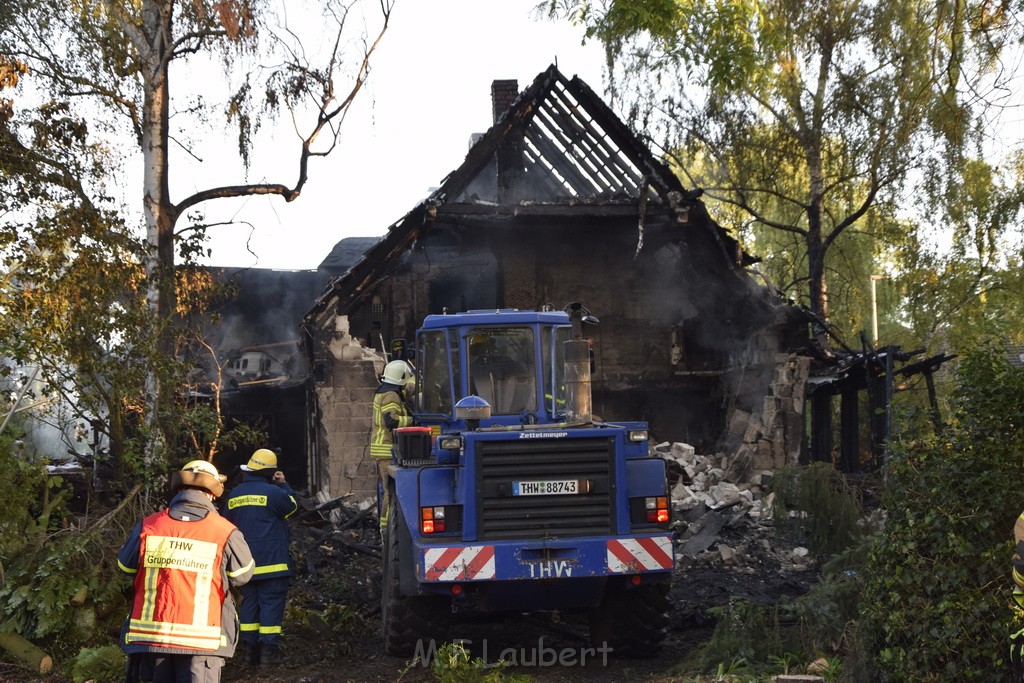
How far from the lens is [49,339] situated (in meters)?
10.4

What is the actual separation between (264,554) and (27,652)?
6.29 feet

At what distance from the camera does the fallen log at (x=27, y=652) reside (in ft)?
27.2

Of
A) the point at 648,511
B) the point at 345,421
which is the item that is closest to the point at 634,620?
the point at 648,511

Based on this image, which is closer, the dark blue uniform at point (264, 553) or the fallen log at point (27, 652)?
the fallen log at point (27, 652)

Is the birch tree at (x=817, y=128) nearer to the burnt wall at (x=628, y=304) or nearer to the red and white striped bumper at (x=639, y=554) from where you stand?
the burnt wall at (x=628, y=304)

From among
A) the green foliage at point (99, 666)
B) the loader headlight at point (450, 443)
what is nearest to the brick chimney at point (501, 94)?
the loader headlight at point (450, 443)

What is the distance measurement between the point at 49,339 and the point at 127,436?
2361mm

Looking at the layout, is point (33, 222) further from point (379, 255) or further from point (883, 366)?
point (883, 366)

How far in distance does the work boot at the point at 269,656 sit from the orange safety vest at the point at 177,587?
309 cm

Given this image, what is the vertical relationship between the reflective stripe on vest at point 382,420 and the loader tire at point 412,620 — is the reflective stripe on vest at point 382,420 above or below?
above

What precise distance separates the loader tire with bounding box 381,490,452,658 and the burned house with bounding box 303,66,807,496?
363 inches

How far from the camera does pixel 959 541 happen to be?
585 centimetres

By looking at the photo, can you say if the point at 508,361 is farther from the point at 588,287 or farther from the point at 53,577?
the point at 588,287

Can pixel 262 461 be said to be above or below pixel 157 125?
below
